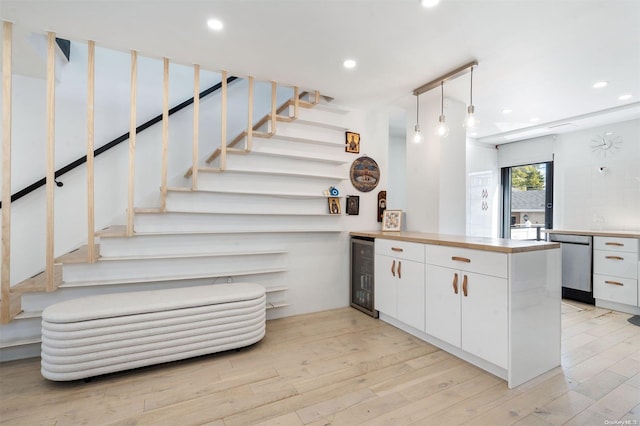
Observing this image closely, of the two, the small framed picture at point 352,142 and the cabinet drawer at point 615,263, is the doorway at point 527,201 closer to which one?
the cabinet drawer at point 615,263

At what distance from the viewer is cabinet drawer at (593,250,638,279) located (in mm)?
3381

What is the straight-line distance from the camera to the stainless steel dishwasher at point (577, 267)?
3744 millimetres

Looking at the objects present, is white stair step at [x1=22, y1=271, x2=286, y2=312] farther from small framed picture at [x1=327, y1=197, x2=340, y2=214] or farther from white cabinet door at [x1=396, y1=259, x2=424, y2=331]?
white cabinet door at [x1=396, y1=259, x2=424, y2=331]

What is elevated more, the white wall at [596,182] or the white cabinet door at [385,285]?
the white wall at [596,182]

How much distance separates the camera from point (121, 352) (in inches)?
80.4

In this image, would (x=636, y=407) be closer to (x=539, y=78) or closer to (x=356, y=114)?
(x=539, y=78)

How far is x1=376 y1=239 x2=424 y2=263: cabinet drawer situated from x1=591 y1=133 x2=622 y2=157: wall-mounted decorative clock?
3727 millimetres

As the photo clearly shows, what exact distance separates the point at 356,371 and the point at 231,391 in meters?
0.87

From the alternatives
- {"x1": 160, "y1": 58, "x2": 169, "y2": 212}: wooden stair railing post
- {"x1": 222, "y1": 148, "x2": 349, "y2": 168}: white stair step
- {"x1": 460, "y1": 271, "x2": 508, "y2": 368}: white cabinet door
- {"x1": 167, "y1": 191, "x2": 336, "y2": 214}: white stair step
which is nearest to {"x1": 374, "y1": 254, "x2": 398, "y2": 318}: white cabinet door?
{"x1": 460, "y1": 271, "x2": 508, "y2": 368}: white cabinet door

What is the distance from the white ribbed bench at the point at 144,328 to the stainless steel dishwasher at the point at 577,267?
401cm

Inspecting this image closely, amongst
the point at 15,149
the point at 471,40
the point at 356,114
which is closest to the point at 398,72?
the point at 471,40

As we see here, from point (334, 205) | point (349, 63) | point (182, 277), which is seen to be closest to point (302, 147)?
point (334, 205)

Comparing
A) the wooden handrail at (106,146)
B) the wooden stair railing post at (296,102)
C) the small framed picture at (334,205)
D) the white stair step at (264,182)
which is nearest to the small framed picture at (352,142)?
the white stair step at (264,182)

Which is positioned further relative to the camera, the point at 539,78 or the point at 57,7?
the point at 539,78
